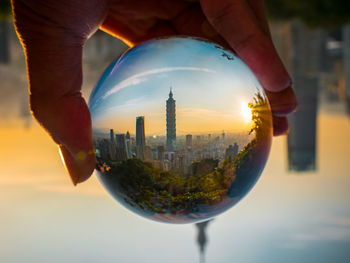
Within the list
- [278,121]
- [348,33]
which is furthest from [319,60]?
[278,121]

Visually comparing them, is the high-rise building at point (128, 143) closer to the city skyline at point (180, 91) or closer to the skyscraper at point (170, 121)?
the city skyline at point (180, 91)

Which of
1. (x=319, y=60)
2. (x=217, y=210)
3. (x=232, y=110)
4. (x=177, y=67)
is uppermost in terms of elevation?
(x=319, y=60)

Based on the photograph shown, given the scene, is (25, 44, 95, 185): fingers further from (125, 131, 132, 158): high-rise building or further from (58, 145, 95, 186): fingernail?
(125, 131, 132, 158): high-rise building

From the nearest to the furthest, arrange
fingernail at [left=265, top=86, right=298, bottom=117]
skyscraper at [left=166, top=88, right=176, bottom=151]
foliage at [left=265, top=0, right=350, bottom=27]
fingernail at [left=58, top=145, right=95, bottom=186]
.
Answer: skyscraper at [left=166, top=88, right=176, bottom=151], fingernail at [left=58, top=145, right=95, bottom=186], fingernail at [left=265, top=86, right=298, bottom=117], foliage at [left=265, top=0, right=350, bottom=27]

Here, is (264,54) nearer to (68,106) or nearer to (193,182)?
(193,182)

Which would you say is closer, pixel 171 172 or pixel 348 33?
pixel 171 172

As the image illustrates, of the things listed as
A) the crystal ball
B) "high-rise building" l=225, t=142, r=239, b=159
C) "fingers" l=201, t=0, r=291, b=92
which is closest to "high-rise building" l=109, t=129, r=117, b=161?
the crystal ball

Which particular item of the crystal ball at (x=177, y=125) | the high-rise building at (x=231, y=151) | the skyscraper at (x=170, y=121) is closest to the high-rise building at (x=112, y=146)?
the crystal ball at (x=177, y=125)
